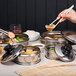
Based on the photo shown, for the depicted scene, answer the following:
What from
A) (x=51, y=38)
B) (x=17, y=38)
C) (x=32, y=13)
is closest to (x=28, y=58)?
(x=17, y=38)

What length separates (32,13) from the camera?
350 cm

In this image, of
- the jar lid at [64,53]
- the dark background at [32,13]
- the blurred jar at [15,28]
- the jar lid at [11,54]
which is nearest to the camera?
the jar lid at [11,54]

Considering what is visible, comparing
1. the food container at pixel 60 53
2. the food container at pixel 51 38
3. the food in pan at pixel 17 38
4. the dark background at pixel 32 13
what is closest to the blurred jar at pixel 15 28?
the food in pan at pixel 17 38

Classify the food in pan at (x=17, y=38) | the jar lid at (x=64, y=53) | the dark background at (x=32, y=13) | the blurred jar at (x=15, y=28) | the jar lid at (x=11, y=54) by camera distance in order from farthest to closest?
the dark background at (x=32, y=13)
the blurred jar at (x=15, y=28)
the food in pan at (x=17, y=38)
the jar lid at (x=64, y=53)
the jar lid at (x=11, y=54)

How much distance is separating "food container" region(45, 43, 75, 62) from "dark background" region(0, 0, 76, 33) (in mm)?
1867

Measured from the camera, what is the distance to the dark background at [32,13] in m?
3.41

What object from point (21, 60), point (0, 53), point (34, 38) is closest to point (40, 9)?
point (34, 38)

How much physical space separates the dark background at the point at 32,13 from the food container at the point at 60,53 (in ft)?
6.13

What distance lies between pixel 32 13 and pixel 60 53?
209 cm

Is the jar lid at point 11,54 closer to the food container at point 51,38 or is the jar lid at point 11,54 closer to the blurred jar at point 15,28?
the food container at point 51,38

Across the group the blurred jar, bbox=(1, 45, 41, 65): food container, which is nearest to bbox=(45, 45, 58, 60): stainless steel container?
bbox=(1, 45, 41, 65): food container

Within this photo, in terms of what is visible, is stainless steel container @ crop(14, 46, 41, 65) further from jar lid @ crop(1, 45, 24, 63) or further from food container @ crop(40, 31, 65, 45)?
food container @ crop(40, 31, 65, 45)

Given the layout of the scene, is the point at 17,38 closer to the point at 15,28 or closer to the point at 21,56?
the point at 15,28

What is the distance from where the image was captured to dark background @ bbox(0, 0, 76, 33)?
3414 mm
